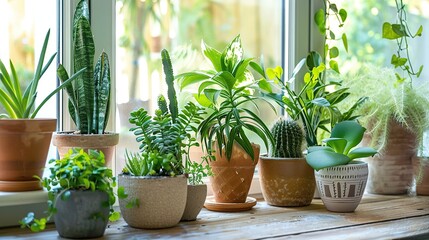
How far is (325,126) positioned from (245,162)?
479 millimetres

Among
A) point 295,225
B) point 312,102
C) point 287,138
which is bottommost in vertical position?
point 295,225

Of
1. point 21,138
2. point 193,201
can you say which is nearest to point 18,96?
point 21,138

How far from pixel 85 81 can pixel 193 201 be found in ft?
1.31

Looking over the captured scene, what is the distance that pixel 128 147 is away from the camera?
1886mm

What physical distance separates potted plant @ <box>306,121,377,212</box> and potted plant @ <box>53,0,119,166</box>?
551 millimetres

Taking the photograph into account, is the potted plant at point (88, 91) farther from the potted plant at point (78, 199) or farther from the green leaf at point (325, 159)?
the green leaf at point (325, 159)

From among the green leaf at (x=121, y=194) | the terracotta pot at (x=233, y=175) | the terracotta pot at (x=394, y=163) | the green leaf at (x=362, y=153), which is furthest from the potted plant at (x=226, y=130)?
the terracotta pot at (x=394, y=163)

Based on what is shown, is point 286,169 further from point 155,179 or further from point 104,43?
point 104,43

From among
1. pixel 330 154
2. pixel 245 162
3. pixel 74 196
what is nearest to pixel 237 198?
pixel 245 162

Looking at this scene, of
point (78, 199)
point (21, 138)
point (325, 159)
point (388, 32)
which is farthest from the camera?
point (388, 32)

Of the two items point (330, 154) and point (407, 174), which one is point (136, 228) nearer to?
point (330, 154)

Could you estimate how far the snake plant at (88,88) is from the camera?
1.63 metres

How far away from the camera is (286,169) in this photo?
184cm

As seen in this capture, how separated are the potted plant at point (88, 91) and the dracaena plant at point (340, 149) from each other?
534 mm
